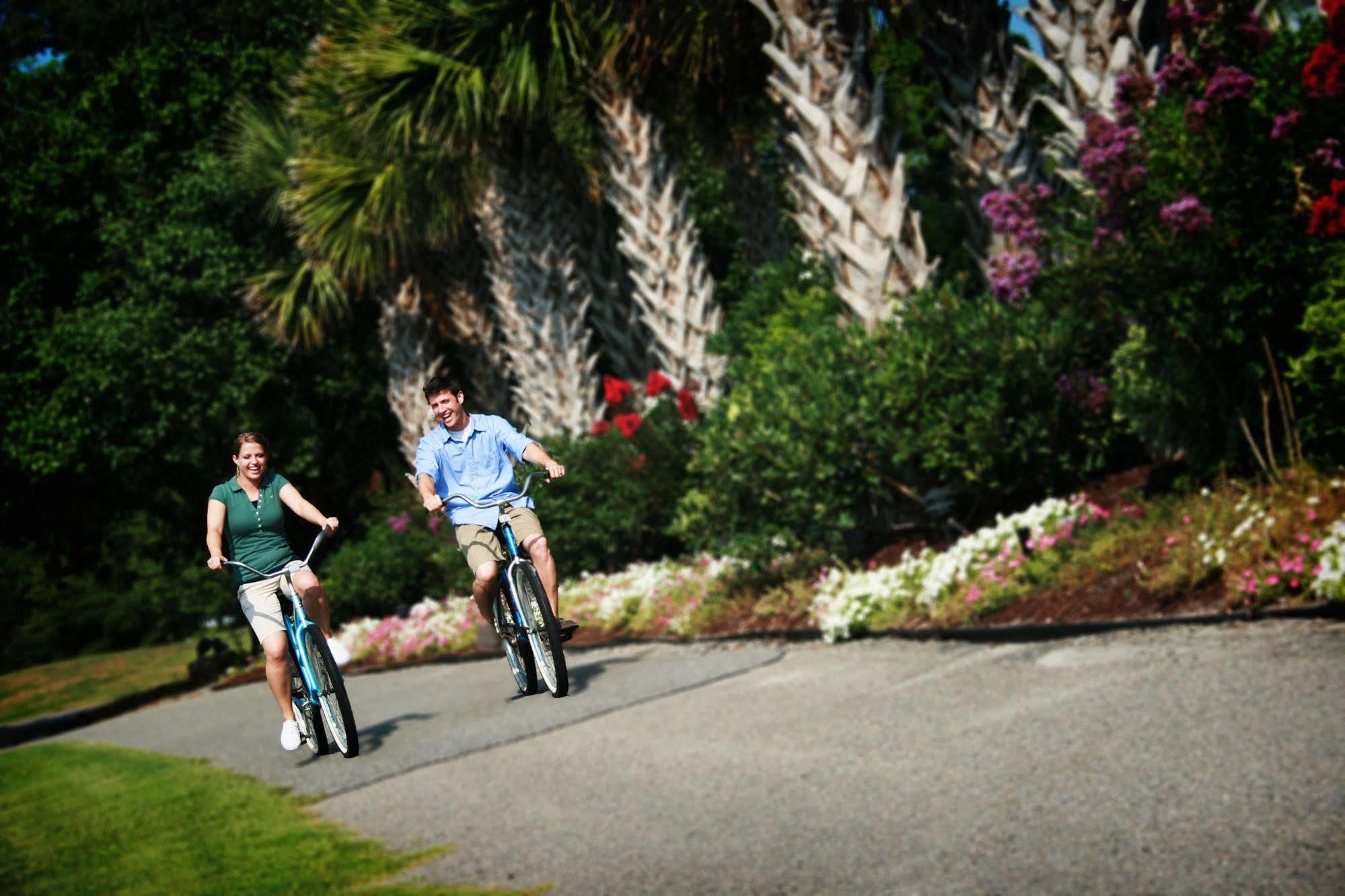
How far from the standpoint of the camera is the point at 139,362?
428 cm

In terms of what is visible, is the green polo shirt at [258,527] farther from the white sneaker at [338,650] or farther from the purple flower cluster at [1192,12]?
the purple flower cluster at [1192,12]

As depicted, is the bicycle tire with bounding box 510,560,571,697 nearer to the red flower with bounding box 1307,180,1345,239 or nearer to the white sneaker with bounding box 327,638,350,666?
the white sneaker with bounding box 327,638,350,666

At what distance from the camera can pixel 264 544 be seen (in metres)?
2.22

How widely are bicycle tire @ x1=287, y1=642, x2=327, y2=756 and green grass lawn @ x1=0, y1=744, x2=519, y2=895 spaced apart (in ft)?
257

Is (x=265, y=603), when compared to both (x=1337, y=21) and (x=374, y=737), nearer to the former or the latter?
(x=1337, y=21)

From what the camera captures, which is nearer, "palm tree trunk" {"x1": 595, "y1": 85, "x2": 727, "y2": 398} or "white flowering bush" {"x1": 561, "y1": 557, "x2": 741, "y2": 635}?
"white flowering bush" {"x1": 561, "y1": 557, "x2": 741, "y2": 635}

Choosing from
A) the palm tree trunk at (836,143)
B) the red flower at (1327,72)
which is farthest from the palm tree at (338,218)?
the red flower at (1327,72)

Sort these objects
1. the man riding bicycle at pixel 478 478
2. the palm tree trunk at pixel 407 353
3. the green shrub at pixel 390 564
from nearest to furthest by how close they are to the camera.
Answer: the man riding bicycle at pixel 478 478 → the green shrub at pixel 390 564 → the palm tree trunk at pixel 407 353

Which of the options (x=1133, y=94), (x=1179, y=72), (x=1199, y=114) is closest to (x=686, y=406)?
(x=1179, y=72)

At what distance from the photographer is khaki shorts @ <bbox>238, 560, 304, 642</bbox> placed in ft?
7.39

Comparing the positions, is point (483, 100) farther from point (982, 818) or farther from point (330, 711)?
point (982, 818)

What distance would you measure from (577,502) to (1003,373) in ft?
84.7

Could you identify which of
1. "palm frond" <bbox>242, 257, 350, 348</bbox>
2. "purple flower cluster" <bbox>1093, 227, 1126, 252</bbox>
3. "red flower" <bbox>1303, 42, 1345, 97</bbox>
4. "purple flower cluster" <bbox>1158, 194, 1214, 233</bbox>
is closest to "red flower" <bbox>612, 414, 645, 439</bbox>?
"palm frond" <bbox>242, 257, 350, 348</bbox>

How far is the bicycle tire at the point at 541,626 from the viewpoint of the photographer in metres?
2.40
